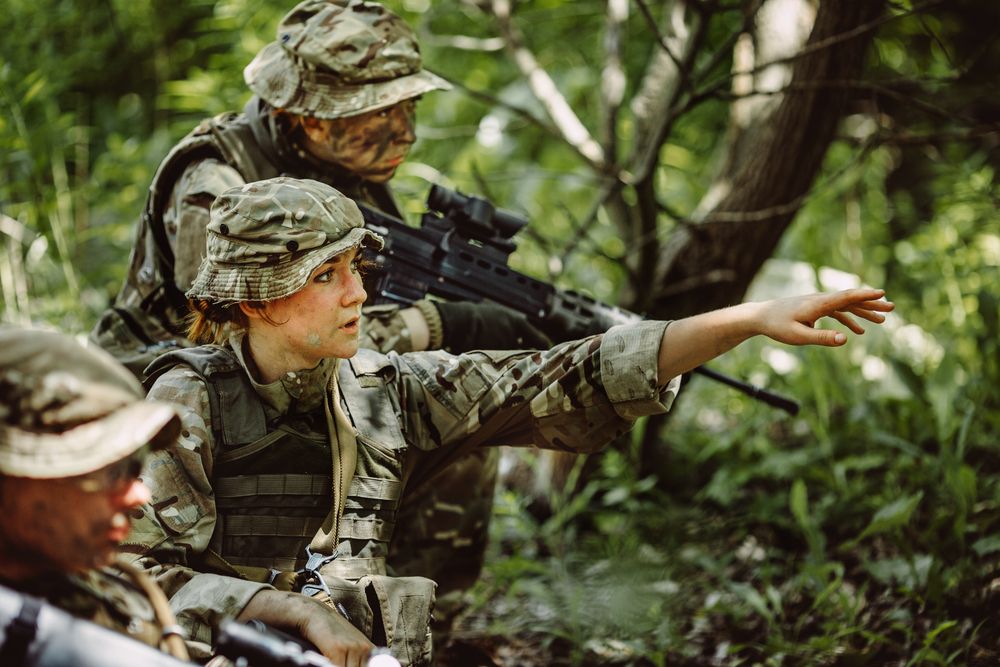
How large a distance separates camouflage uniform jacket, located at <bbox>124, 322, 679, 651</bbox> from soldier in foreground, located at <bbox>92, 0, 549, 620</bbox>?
0.62 m

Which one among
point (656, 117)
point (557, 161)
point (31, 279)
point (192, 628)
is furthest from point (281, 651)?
point (557, 161)

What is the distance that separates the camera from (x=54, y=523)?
188 cm

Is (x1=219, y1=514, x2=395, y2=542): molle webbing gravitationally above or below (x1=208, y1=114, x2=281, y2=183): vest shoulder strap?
below

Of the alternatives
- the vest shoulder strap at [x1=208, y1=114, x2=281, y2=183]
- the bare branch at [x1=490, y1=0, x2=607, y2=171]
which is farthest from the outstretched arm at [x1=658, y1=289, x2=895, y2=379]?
the bare branch at [x1=490, y1=0, x2=607, y2=171]

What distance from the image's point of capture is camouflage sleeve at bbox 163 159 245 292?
353 centimetres

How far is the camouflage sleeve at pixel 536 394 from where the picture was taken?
2715 mm

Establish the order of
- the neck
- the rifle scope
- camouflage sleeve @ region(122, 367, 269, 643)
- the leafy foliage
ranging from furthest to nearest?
the leafy foliage, the rifle scope, the neck, camouflage sleeve @ region(122, 367, 269, 643)

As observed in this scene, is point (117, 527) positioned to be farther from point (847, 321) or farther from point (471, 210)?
point (471, 210)

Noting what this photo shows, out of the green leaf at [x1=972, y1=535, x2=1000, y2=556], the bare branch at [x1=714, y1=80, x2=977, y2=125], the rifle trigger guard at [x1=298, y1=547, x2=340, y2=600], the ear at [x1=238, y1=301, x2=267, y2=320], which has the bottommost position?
the green leaf at [x1=972, y1=535, x2=1000, y2=556]

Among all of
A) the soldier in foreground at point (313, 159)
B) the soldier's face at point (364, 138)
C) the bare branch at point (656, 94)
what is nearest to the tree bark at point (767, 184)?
the bare branch at point (656, 94)

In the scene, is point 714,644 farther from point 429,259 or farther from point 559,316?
point 429,259

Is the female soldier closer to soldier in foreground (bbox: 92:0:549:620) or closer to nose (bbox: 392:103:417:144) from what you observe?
soldier in foreground (bbox: 92:0:549:620)

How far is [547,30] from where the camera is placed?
25.4 ft

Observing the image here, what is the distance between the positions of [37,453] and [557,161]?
7.41 meters
